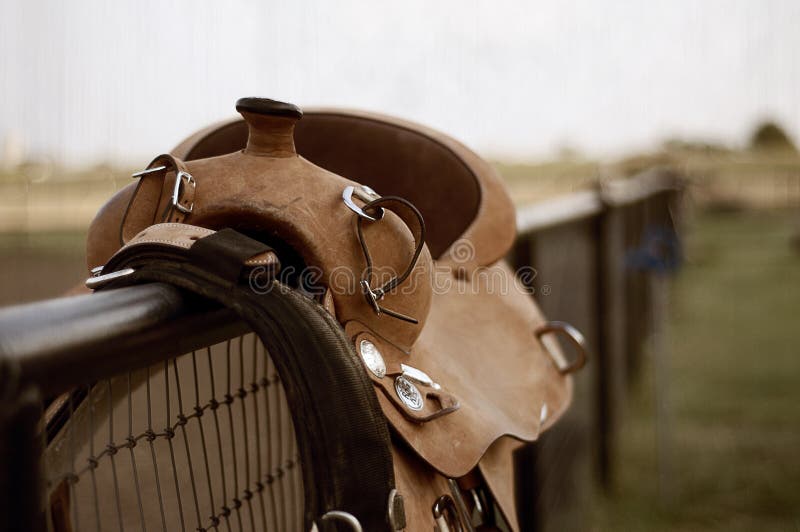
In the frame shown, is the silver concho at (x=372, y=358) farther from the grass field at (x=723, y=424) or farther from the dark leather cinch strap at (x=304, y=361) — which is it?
the grass field at (x=723, y=424)

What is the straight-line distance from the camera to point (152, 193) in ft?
3.10

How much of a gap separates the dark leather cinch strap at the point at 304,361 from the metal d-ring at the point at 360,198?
0.16m

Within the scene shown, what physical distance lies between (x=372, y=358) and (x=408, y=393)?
0.22ft

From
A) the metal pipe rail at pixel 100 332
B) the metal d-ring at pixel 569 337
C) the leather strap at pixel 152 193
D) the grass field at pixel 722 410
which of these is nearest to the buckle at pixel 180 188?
the leather strap at pixel 152 193

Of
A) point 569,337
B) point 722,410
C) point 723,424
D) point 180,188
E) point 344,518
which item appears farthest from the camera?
point 722,410

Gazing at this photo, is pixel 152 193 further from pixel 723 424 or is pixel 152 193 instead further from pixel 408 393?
pixel 723 424

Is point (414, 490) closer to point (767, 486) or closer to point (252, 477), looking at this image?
point (252, 477)

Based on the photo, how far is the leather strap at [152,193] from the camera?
3.04 feet

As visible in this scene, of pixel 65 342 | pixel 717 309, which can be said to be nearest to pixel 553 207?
pixel 65 342

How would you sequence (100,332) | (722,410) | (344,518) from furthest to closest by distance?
(722,410) < (344,518) < (100,332)

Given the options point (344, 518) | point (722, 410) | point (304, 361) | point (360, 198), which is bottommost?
point (722, 410)

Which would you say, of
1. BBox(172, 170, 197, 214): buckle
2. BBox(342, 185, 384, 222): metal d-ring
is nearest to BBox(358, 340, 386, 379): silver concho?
BBox(342, 185, 384, 222): metal d-ring

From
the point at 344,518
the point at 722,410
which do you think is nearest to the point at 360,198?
the point at 344,518

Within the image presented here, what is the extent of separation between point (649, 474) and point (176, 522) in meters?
3.48
